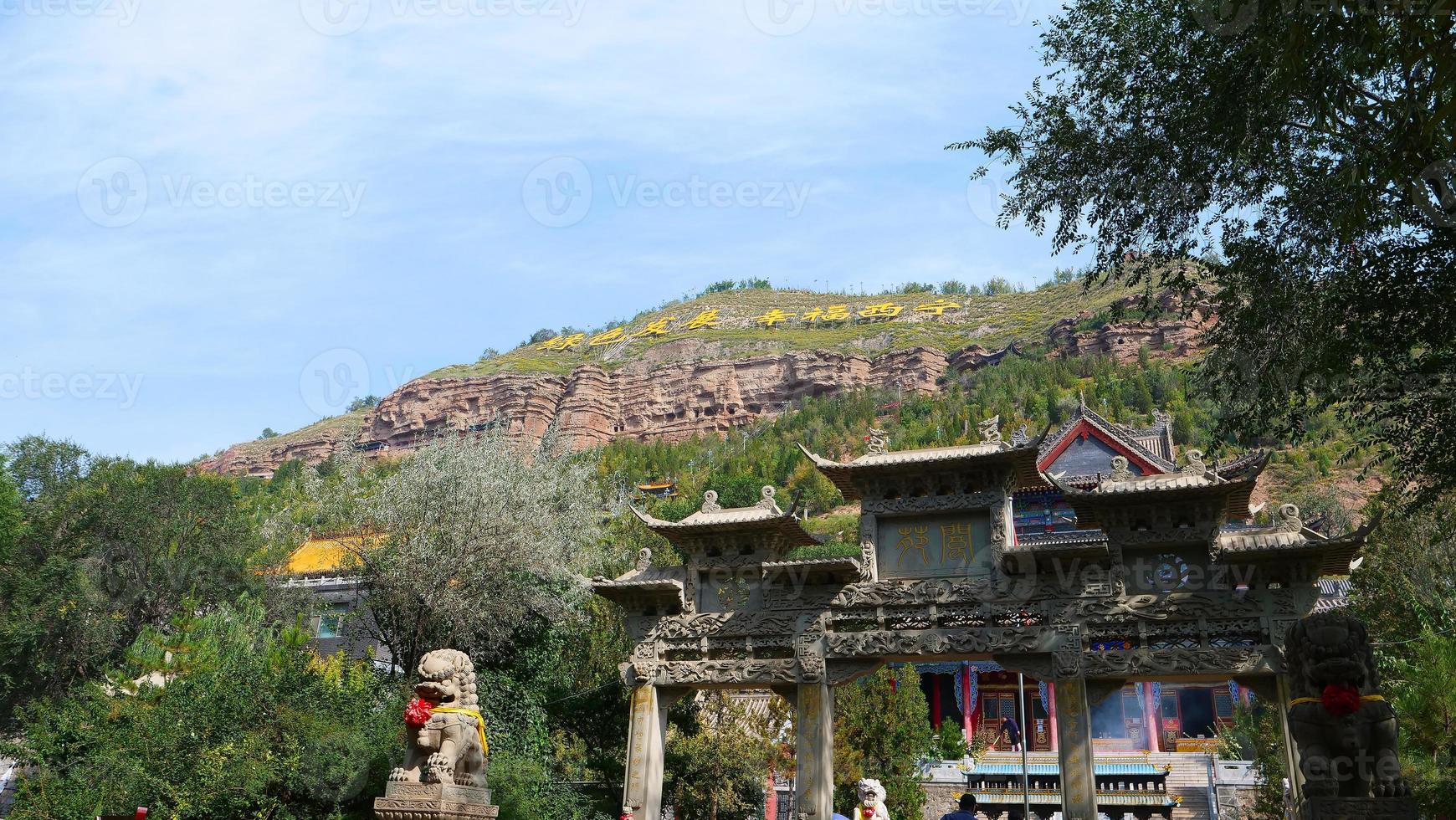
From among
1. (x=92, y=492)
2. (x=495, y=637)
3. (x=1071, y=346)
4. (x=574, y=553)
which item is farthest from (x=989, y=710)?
(x=1071, y=346)

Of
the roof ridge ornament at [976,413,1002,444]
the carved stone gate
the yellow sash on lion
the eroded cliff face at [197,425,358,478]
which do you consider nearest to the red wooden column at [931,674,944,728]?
the carved stone gate

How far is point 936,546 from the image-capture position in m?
15.5

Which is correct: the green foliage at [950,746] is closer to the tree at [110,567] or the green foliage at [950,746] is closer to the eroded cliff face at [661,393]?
the tree at [110,567]

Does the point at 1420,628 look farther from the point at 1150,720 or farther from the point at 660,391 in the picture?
the point at 660,391

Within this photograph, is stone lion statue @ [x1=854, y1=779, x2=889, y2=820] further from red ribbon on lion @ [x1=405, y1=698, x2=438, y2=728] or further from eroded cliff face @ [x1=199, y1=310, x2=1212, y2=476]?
eroded cliff face @ [x1=199, y1=310, x2=1212, y2=476]

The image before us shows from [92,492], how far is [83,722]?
42.4 feet

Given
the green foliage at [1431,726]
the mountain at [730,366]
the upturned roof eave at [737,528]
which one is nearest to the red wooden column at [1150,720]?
the green foliage at [1431,726]

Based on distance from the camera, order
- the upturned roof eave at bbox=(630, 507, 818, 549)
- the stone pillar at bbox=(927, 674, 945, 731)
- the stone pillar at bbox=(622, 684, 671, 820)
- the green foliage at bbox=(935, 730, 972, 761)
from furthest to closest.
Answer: the stone pillar at bbox=(927, 674, 945, 731) < the green foliage at bbox=(935, 730, 972, 761) < the upturned roof eave at bbox=(630, 507, 818, 549) < the stone pillar at bbox=(622, 684, 671, 820)

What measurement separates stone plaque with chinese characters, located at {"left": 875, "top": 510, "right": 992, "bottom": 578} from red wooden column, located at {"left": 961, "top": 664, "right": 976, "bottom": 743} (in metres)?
17.3

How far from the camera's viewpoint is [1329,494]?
5019 cm

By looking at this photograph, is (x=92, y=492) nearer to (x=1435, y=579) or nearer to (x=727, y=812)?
(x=727, y=812)

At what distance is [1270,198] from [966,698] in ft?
77.1

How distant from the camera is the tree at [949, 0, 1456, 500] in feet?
28.5

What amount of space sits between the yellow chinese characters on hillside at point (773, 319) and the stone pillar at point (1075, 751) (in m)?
111
